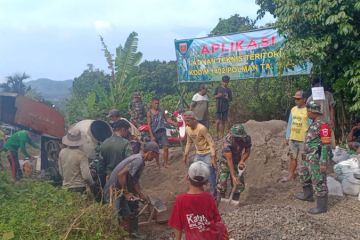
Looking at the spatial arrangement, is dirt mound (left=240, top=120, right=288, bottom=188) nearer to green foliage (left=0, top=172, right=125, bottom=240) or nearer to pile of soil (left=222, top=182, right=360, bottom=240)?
pile of soil (left=222, top=182, right=360, bottom=240)

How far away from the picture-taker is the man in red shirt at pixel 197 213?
154 inches

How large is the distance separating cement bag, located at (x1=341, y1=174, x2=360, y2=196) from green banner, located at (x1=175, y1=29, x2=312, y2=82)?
10.9ft

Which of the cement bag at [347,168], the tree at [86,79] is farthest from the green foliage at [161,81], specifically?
the cement bag at [347,168]

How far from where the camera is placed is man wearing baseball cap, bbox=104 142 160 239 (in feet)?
19.0

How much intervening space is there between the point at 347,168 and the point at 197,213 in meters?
4.71

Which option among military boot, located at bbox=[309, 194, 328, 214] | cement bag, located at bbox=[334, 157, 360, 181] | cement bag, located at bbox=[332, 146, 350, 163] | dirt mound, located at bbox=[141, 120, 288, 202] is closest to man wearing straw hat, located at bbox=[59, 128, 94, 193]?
dirt mound, located at bbox=[141, 120, 288, 202]

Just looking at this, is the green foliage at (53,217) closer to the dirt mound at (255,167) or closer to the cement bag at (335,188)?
the dirt mound at (255,167)

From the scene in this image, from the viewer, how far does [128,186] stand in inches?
236

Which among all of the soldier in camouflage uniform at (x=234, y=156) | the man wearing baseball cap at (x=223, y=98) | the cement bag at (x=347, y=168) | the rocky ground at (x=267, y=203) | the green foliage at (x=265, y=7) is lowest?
the rocky ground at (x=267, y=203)

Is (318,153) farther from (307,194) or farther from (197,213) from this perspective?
(197,213)

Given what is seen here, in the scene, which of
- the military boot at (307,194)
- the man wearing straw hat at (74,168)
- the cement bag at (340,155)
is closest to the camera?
the man wearing straw hat at (74,168)

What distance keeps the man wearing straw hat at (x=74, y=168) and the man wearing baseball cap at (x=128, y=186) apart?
0.62 metres

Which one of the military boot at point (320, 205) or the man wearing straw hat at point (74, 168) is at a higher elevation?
the man wearing straw hat at point (74, 168)

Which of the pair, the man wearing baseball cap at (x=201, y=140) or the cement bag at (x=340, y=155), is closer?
the man wearing baseball cap at (x=201, y=140)
